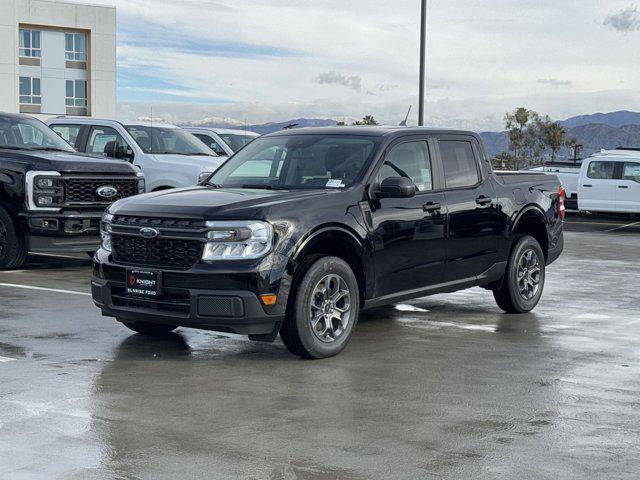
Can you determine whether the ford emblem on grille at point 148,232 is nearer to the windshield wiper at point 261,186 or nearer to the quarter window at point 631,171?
the windshield wiper at point 261,186

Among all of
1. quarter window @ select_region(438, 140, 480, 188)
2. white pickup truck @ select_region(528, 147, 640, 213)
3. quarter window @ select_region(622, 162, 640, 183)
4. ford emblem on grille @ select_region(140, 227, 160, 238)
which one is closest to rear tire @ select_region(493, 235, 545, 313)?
quarter window @ select_region(438, 140, 480, 188)

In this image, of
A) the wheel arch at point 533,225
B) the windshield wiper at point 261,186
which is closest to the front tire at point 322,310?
the windshield wiper at point 261,186

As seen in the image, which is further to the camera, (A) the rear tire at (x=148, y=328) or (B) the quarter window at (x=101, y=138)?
(B) the quarter window at (x=101, y=138)

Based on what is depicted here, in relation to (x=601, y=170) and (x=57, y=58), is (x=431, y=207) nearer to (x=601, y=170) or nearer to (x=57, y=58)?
(x=601, y=170)

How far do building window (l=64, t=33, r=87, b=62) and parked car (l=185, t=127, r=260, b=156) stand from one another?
68489 mm

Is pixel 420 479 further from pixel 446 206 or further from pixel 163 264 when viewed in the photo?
pixel 446 206

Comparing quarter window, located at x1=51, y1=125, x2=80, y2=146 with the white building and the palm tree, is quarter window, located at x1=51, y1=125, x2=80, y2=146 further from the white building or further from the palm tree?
the white building

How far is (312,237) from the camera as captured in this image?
329 inches

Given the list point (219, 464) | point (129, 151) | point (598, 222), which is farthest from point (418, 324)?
point (598, 222)

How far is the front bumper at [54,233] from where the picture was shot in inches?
545

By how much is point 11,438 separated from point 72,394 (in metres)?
1.10

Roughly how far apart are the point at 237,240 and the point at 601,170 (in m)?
21.9

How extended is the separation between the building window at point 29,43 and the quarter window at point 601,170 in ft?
221

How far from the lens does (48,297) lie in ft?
38.6
